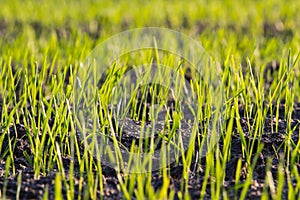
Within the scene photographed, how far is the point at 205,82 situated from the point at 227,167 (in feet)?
2.80

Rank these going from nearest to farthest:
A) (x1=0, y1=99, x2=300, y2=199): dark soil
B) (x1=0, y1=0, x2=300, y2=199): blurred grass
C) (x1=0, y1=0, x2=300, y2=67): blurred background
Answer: (x1=0, y1=99, x2=300, y2=199): dark soil → (x1=0, y1=0, x2=300, y2=199): blurred grass → (x1=0, y1=0, x2=300, y2=67): blurred background

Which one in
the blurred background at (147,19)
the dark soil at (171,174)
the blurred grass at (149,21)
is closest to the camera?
the dark soil at (171,174)

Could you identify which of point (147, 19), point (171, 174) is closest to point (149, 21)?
point (147, 19)

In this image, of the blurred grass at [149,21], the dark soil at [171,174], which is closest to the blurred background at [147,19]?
the blurred grass at [149,21]

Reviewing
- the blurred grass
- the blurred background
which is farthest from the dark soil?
the blurred background

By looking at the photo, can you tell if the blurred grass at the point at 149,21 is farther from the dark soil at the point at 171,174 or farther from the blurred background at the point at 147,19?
the dark soil at the point at 171,174

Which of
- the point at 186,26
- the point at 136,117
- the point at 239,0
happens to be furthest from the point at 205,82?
the point at 239,0

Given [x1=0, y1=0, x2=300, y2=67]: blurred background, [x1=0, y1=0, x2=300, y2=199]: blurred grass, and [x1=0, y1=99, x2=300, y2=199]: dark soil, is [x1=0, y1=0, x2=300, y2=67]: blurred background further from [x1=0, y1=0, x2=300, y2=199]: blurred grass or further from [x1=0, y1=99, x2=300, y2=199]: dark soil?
[x1=0, y1=99, x2=300, y2=199]: dark soil

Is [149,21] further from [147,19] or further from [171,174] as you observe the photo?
[171,174]

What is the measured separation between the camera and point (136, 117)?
8.91 ft

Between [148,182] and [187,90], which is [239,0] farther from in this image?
[148,182]

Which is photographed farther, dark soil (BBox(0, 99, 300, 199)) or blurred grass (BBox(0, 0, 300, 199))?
blurred grass (BBox(0, 0, 300, 199))

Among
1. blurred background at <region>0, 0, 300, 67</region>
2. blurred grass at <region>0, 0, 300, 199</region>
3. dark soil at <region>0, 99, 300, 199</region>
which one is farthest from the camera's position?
blurred background at <region>0, 0, 300, 67</region>

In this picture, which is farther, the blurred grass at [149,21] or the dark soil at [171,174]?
the blurred grass at [149,21]
